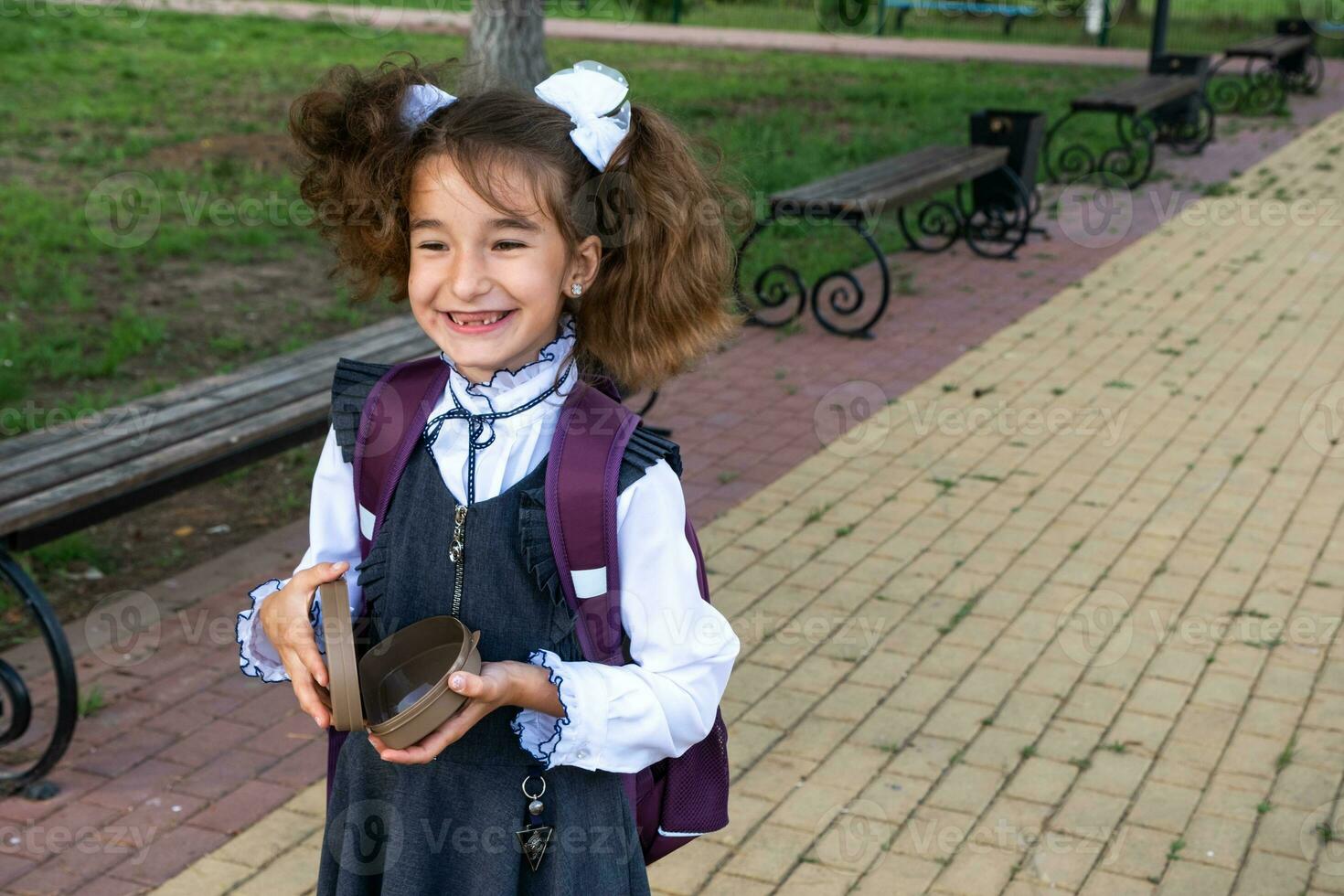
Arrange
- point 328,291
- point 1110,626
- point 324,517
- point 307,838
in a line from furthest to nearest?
point 328,291, point 1110,626, point 307,838, point 324,517

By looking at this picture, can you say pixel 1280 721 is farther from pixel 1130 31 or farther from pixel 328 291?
pixel 1130 31

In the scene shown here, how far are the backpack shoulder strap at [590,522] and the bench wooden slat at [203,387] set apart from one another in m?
2.50

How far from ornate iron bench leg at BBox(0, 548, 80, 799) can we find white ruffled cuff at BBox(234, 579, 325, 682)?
5.77ft

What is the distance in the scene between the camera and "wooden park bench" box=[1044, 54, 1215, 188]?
1131 cm

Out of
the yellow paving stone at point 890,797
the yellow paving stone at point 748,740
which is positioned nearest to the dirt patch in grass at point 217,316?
the yellow paving stone at point 748,740

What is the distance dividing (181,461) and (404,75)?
7.63 feet

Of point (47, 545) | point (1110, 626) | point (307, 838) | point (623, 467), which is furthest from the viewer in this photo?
point (47, 545)

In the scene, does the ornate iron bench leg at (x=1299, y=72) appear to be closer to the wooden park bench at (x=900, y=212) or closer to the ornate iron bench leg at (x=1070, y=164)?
the ornate iron bench leg at (x=1070, y=164)

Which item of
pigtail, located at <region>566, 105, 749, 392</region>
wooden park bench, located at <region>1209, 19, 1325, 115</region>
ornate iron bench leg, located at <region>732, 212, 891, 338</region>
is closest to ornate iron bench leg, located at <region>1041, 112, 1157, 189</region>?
wooden park bench, located at <region>1209, 19, 1325, 115</region>

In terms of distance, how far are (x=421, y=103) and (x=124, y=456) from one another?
2.40m

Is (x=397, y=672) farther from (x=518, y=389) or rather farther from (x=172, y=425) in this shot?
(x=172, y=425)

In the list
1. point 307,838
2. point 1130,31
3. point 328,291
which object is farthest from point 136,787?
point 1130,31

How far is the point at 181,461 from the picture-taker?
4.02 meters

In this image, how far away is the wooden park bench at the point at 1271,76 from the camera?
15.3 metres
